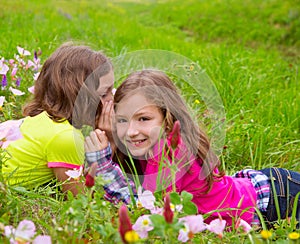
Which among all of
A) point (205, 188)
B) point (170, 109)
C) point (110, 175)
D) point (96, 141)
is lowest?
point (205, 188)

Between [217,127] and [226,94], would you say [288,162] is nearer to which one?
[217,127]

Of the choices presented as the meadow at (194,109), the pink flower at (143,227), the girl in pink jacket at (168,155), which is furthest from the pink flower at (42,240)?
the girl in pink jacket at (168,155)

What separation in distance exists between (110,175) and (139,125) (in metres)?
0.25

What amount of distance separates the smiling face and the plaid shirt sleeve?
103 mm

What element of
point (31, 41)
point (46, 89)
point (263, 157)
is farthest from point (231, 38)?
point (46, 89)

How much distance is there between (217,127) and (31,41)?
7.85 ft

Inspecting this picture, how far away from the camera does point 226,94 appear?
12.1 feet

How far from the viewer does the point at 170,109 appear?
7.20 ft

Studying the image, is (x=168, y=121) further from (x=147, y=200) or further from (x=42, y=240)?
(x=42, y=240)

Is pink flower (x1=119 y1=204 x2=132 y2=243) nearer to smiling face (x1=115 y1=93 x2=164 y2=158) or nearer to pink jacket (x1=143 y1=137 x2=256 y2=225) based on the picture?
pink jacket (x1=143 y1=137 x2=256 y2=225)

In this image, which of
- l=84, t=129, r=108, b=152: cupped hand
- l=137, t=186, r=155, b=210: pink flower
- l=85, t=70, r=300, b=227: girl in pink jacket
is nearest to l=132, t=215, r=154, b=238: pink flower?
l=137, t=186, r=155, b=210: pink flower

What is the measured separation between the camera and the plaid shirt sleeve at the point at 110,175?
197 cm

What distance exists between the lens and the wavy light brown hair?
2309 millimetres

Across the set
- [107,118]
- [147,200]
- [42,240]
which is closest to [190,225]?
[147,200]
